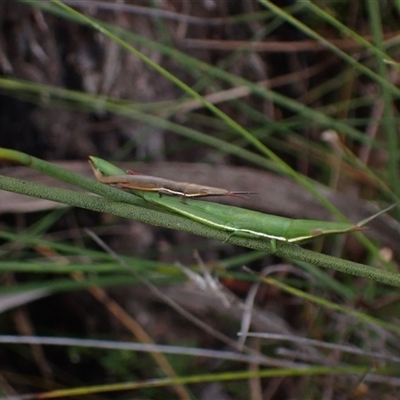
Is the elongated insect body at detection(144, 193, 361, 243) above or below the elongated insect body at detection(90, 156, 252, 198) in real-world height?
below

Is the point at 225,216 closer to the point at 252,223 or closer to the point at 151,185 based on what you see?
the point at 252,223

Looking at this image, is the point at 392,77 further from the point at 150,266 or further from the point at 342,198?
the point at 150,266

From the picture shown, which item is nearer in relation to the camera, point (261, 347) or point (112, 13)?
point (112, 13)

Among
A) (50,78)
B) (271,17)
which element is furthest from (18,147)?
(271,17)

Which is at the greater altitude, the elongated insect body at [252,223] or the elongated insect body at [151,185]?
the elongated insect body at [151,185]

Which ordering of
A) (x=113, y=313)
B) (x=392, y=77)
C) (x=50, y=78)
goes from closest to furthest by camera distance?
(x=50, y=78) → (x=113, y=313) → (x=392, y=77)

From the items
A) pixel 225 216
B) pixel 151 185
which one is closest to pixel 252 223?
pixel 225 216

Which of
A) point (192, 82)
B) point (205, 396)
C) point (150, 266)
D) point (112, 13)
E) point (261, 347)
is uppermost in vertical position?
point (112, 13)

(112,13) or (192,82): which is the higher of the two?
(112,13)
